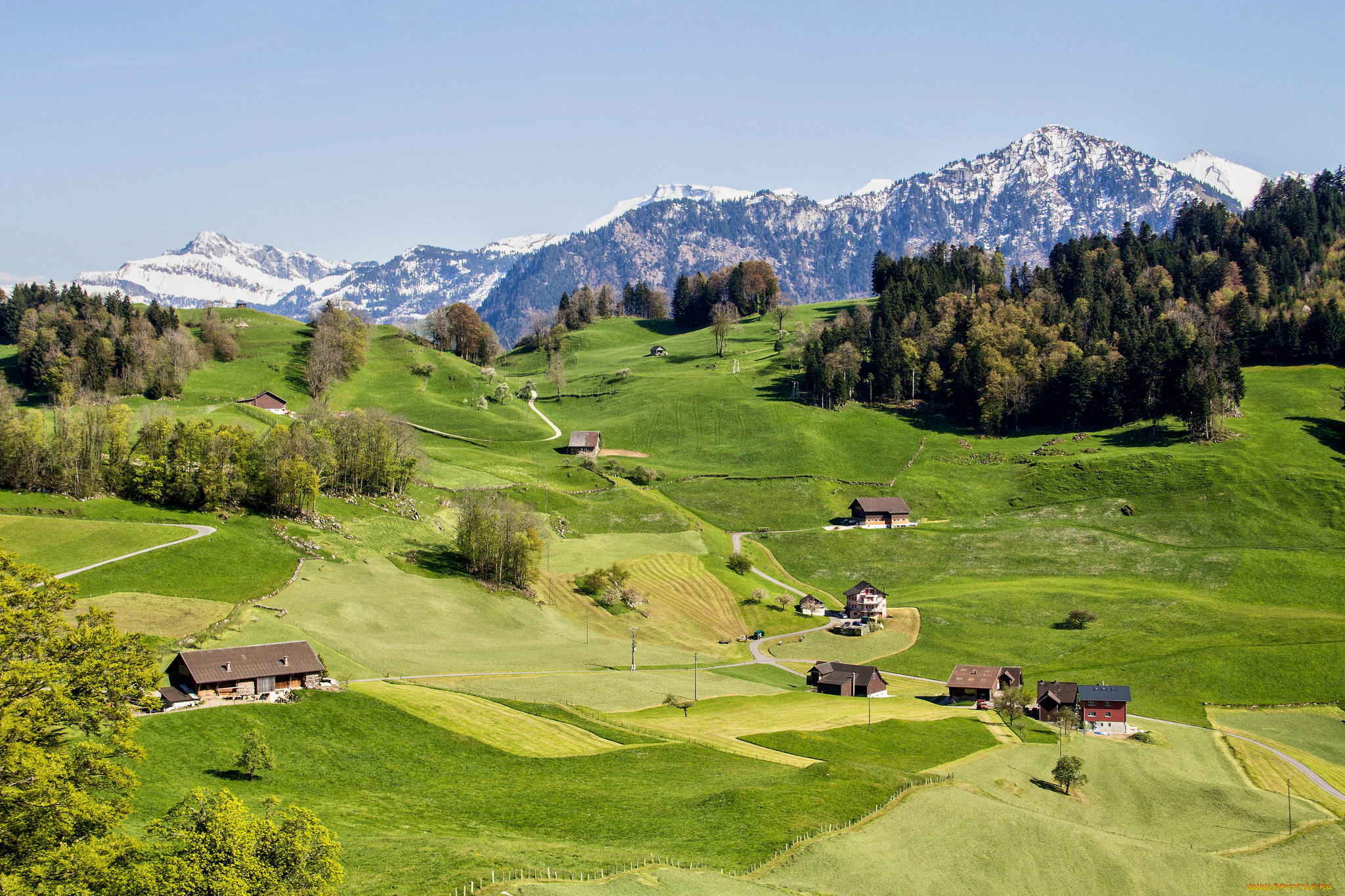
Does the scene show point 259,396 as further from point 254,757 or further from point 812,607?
point 254,757

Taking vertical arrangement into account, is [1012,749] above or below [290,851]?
below

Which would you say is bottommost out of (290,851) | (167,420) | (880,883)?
(880,883)

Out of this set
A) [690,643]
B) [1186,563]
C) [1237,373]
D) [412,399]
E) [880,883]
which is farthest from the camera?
[412,399]

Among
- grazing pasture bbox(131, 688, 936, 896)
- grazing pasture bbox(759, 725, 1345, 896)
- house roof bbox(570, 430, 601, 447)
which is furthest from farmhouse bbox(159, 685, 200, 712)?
house roof bbox(570, 430, 601, 447)

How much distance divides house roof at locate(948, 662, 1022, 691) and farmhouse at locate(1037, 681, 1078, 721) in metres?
3.56

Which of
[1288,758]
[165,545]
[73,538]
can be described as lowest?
[1288,758]

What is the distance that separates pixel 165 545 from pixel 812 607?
7153cm

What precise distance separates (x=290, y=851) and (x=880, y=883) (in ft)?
90.4

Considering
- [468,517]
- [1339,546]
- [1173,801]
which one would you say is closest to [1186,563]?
[1339,546]

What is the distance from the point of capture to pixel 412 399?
19138 cm

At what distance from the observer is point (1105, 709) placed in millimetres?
80188

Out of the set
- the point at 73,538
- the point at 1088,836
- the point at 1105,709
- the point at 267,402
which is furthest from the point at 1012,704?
the point at 267,402

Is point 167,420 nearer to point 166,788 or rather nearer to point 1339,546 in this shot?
point 166,788

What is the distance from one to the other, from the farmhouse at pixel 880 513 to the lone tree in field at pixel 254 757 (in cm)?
10203
